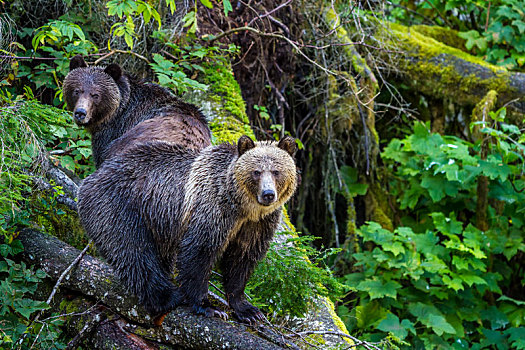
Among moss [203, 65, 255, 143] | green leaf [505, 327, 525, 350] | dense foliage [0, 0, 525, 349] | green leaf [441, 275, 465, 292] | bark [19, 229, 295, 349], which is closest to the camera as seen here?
bark [19, 229, 295, 349]

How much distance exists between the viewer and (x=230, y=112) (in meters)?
6.52

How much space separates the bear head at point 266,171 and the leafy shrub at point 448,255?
367cm

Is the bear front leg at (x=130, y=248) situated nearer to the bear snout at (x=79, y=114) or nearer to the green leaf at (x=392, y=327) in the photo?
the bear snout at (x=79, y=114)

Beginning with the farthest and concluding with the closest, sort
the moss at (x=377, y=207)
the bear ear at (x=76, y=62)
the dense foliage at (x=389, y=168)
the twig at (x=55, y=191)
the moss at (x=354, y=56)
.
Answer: the moss at (x=377, y=207) < the moss at (x=354, y=56) < the dense foliage at (x=389, y=168) < the bear ear at (x=76, y=62) < the twig at (x=55, y=191)

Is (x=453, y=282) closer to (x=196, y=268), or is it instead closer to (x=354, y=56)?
(x=354, y=56)

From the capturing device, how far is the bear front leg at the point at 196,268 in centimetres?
375

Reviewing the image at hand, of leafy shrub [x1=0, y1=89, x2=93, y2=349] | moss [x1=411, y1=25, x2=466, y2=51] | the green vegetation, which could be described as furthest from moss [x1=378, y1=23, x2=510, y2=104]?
leafy shrub [x1=0, y1=89, x2=93, y2=349]

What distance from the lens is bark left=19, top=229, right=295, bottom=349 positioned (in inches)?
143

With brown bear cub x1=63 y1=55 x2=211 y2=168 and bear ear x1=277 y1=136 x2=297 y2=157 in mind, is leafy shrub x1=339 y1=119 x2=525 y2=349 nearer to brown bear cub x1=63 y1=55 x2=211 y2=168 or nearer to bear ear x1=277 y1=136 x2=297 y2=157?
brown bear cub x1=63 y1=55 x2=211 y2=168

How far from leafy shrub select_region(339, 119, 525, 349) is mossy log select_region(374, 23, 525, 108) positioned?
2.04ft

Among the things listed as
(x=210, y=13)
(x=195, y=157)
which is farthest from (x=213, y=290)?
(x=210, y=13)

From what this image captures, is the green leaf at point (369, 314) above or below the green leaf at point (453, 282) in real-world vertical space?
below

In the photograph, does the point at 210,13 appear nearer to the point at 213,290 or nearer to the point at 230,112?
the point at 230,112

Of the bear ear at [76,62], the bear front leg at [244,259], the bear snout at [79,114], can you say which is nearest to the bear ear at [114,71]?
the bear ear at [76,62]
